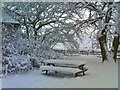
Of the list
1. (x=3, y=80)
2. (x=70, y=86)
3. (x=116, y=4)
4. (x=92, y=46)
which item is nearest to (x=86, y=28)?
(x=92, y=46)

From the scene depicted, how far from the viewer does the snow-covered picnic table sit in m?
3.20

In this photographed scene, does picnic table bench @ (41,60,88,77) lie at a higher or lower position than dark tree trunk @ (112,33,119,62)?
lower

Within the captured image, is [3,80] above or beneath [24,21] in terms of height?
beneath

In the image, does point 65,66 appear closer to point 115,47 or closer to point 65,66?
point 65,66

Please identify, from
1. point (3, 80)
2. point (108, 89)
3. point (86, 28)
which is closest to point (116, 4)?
point (86, 28)

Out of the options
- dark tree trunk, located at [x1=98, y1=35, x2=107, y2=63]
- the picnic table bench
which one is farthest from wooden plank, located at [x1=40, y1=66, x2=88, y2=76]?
dark tree trunk, located at [x1=98, y1=35, x2=107, y2=63]

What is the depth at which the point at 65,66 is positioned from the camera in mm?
3225

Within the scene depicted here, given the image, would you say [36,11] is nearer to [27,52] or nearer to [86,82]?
[27,52]

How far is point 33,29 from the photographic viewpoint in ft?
10.7

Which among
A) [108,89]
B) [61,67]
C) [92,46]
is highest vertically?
[92,46]

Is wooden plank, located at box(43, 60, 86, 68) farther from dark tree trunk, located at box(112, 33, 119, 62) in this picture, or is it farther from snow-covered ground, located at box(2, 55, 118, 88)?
dark tree trunk, located at box(112, 33, 119, 62)

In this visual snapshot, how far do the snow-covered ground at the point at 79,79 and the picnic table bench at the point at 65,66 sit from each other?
5 centimetres

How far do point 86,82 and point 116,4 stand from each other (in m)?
0.88

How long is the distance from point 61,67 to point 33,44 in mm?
389
